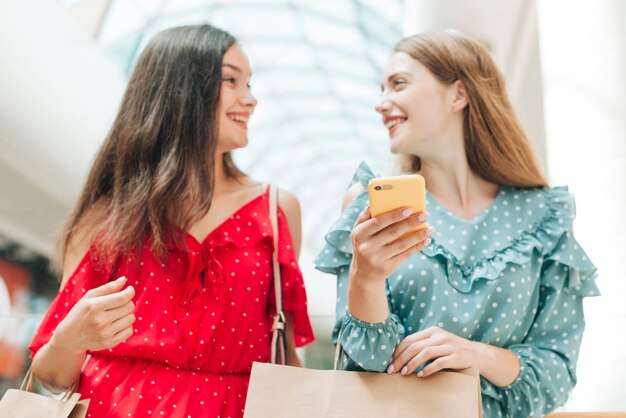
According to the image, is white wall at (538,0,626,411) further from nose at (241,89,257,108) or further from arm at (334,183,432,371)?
nose at (241,89,257,108)

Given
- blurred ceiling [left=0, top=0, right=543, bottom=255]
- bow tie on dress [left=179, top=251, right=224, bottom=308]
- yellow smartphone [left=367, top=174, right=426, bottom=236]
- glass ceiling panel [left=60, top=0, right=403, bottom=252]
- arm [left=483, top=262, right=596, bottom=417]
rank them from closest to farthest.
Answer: yellow smartphone [left=367, top=174, right=426, bottom=236] → arm [left=483, top=262, right=596, bottom=417] → bow tie on dress [left=179, top=251, right=224, bottom=308] → blurred ceiling [left=0, top=0, right=543, bottom=255] → glass ceiling panel [left=60, top=0, right=403, bottom=252]

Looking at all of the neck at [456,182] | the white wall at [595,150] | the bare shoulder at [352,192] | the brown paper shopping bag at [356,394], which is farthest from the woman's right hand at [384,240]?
the white wall at [595,150]

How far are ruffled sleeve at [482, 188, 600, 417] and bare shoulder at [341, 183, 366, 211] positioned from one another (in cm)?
68

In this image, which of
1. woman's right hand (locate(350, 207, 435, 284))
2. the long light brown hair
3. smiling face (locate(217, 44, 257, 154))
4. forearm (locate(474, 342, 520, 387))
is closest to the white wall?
the long light brown hair

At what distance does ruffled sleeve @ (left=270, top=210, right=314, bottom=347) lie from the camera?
277 cm

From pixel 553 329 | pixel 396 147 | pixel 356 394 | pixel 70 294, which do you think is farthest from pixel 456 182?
pixel 70 294

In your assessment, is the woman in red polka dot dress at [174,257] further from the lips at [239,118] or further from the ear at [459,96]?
the ear at [459,96]

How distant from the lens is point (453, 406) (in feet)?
6.43

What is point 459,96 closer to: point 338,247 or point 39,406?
point 338,247

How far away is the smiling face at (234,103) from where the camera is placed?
3.05 metres

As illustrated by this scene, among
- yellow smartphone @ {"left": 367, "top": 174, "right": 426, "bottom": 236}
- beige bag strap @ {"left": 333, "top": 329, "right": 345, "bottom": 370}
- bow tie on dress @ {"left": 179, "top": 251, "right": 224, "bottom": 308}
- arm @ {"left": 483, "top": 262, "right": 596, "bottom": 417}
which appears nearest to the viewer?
yellow smartphone @ {"left": 367, "top": 174, "right": 426, "bottom": 236}

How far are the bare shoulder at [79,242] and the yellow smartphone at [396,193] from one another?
1353mm

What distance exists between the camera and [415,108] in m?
2.83

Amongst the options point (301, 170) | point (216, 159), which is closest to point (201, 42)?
point (216, 159)
